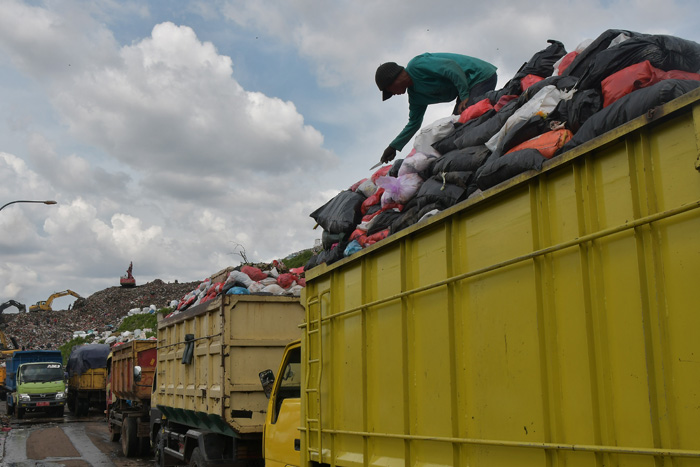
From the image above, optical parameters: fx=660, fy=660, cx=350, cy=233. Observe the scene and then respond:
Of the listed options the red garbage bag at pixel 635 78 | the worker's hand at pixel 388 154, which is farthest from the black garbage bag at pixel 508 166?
the worker's hand at pixel 388 154

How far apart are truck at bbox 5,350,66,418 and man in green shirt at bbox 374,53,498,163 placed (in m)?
20.8

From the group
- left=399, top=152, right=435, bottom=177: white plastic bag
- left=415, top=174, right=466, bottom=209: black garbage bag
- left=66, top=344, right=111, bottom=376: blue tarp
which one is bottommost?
left=66, top=344, right=111, bottom=376: blue tarp

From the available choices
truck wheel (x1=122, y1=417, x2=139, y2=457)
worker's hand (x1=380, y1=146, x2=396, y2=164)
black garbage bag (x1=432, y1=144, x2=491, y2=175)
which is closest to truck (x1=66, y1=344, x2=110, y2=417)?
truck wheel (x1=122, y1=417, x2=139, y2=457)

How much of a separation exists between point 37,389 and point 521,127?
78.3 feet

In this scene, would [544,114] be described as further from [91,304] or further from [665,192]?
[91,304]

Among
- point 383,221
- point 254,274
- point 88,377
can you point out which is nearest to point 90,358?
point 88,377

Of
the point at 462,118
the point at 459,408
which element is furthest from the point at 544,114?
the point at 459,408

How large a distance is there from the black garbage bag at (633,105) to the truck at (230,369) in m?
5.35

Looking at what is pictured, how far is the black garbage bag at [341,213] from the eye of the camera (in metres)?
5.50

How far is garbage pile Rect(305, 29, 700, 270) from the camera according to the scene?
326 centimetres

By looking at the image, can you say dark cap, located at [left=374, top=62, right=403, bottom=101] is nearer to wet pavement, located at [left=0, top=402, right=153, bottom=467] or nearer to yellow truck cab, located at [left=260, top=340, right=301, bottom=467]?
yellow truck cab, located at [left=260, top=340, right=301, bottom=467]

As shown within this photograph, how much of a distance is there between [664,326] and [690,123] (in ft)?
2.23

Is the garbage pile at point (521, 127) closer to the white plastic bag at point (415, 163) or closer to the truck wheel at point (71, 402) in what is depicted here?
the white plastic bag at point (415, 163)

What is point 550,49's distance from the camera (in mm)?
5184
